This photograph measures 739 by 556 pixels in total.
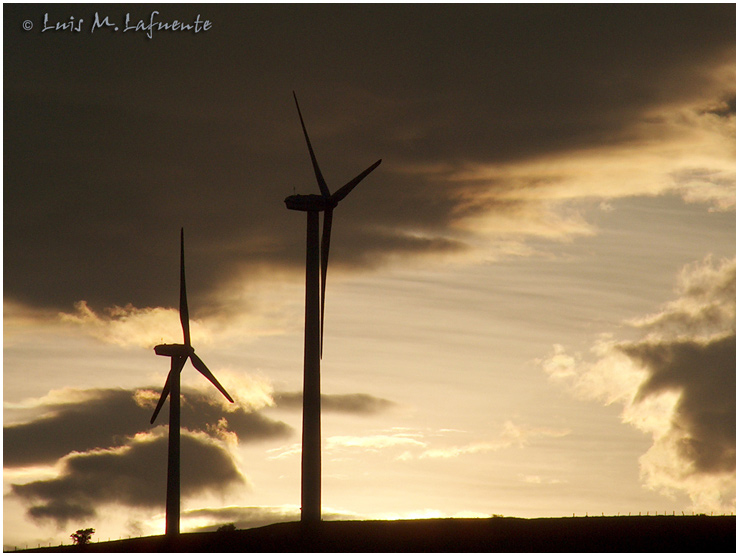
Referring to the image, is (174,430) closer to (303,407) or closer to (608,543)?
(303,407)

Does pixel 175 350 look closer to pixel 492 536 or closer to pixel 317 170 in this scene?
pixel 317 170

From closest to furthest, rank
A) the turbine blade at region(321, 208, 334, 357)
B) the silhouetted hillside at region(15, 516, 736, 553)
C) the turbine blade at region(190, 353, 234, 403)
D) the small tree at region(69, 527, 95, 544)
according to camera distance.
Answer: the silhouetted hillside at region(15, 516, 736, 553), the turbine blade at region(321, 208, 334, 357), the turbine blade at region(190, 353, 234, 403), the small tree at region(69, 527, 95, 544)

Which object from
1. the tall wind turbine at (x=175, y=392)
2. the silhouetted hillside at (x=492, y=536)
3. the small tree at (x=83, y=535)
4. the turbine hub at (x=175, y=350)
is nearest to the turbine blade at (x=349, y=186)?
the silhouetted hillside at (x=492, y=536)

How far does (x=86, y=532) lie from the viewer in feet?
624

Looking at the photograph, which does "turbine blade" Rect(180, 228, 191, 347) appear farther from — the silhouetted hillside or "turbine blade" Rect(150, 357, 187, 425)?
the silhouetted hillside

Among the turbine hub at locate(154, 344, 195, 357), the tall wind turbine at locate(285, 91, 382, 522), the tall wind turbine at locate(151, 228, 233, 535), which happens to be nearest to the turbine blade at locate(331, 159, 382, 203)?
the tall wind turbine at locate(285, 91, 382, 522)

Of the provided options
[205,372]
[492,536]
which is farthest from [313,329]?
[205,372]

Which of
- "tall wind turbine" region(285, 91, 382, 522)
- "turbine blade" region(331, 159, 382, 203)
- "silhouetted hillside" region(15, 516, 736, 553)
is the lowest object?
"silhouetted hillside" region(15, 516, 736, 553)

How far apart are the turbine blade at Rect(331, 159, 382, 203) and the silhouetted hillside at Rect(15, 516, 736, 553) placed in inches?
1116

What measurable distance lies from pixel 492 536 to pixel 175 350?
5054cm

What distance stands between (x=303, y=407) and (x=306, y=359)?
403cm

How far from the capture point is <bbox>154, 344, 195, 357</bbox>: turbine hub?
132250 mm

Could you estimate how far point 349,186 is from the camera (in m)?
105

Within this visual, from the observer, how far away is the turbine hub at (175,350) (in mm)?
132250
